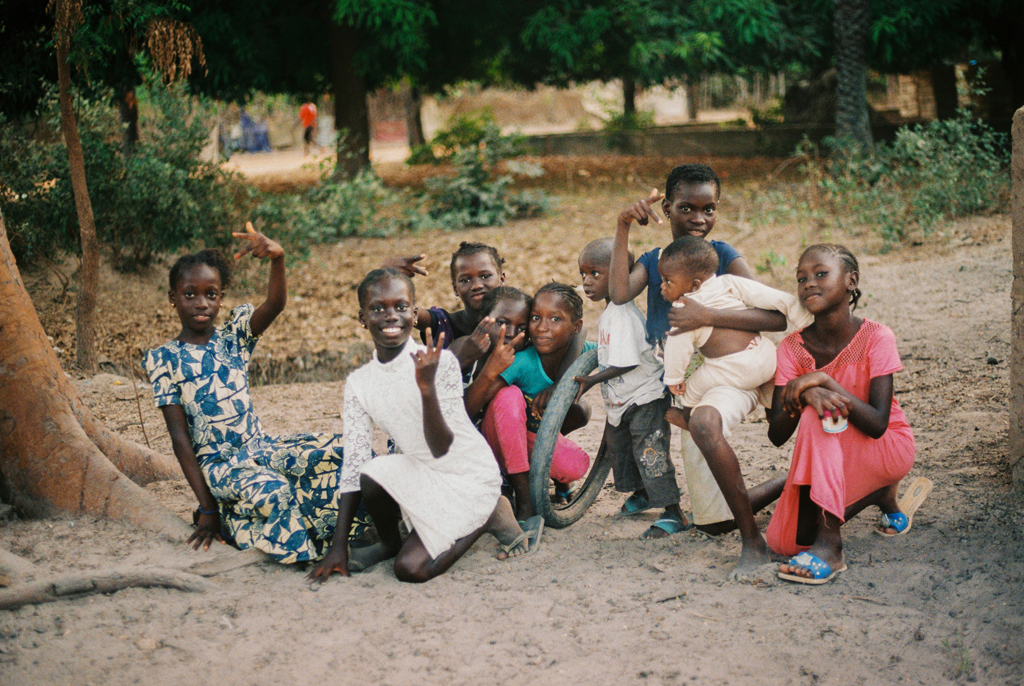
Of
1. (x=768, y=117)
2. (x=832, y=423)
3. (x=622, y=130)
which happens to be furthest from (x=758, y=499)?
(x=768, y=117)

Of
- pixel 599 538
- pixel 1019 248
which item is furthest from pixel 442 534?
pixel 1019 248

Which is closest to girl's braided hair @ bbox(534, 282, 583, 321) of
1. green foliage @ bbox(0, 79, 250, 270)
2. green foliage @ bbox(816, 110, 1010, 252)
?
green foliage @ bbox(0, 79, 250, 270)

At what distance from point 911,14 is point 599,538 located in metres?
11.4

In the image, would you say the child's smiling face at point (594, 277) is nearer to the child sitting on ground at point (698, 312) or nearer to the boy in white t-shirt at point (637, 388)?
the boy in white t-shirt at point (637, 388)

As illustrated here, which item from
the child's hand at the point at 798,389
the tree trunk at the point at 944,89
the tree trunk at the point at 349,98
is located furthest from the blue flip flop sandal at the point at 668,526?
the tree trunk at the point at 944,89

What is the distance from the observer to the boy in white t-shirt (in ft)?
11.9

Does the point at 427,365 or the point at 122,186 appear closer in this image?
the point at 427,365

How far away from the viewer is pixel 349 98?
46.0 ft

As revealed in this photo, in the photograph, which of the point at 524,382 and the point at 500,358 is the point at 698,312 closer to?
the point at 500,358

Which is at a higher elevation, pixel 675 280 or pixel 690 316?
pixel 675 280

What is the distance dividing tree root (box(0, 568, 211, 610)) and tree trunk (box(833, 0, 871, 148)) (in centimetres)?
1194

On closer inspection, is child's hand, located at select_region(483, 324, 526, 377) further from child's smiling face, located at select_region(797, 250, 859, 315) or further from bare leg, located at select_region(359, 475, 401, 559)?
child's smiling face, located at select_region(797, 250, 859, 315)

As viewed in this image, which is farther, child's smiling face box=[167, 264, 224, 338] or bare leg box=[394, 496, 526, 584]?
child's smiling face box=[167, 264, 224, 338]

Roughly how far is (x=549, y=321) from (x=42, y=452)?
7.69ft
